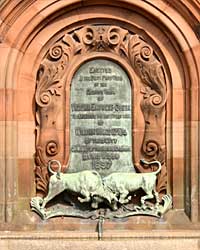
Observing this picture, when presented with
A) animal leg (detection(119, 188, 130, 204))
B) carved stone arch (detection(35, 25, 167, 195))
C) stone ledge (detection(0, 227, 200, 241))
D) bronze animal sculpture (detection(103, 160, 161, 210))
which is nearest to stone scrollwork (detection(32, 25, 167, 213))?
carved stone arch (detection(35, 25, 167, 195))

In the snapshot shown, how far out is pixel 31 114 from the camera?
1152 centimetres

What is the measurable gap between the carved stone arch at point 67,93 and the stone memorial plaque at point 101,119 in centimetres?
18

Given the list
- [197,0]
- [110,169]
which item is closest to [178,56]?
[197,0]

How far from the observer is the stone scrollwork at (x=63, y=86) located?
11461 millimetres

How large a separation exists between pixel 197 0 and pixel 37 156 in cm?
323

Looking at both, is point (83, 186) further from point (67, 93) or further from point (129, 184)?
point (67, 93)

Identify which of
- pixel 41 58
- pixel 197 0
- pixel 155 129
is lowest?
pixel 155 129

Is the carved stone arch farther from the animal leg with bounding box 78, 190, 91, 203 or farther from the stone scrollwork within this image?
the animal leg with bounding box 78, 190, 91, 203

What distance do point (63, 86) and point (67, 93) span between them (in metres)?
0.12

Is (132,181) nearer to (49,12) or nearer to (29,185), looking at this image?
(29,185)

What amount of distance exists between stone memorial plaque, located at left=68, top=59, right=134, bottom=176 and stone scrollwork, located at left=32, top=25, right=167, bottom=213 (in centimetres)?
20

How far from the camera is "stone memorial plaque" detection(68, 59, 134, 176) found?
1152 cm

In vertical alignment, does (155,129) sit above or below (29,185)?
above

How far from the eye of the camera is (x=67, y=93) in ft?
37.8
